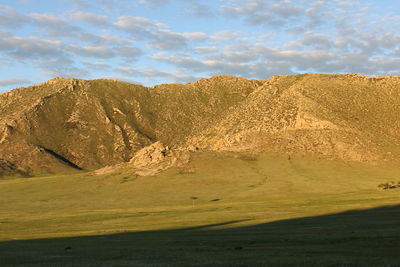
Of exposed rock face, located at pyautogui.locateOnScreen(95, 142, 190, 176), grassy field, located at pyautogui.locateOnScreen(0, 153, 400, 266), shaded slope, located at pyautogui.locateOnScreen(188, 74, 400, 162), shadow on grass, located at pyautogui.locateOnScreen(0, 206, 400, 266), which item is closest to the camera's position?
shadow on grass, located at pyautogui.locateOnScreen(0, 206, 400, 266)

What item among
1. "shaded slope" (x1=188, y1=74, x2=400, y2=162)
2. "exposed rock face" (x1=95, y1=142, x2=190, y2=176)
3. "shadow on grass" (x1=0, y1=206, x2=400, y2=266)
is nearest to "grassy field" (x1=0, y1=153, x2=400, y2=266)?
"shadow on grass" (x1=0, y1=206, x2=400, y2=266)

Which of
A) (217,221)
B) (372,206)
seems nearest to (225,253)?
(217,221)

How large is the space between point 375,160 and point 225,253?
128856 millimetres

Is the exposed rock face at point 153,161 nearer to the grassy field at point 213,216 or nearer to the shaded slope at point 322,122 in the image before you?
the grassy field at point 213,216

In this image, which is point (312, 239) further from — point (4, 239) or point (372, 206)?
point (372, 206)

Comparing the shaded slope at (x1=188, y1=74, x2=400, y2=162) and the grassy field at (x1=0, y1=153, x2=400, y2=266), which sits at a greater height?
the shaded slope at (x1=188, y1=74, x2=400, y2=162)

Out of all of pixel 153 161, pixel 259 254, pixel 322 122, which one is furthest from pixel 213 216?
pixel 322 122

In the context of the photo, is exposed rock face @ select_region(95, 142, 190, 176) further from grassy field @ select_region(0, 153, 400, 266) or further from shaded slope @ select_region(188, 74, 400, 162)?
shaded slope @ select_region(188, 74, 400, 162)

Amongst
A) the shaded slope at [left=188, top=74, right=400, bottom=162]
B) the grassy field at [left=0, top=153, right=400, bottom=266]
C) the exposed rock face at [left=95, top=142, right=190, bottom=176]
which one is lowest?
the grassy field at [left=0, top=153, right=400, bottom=266]

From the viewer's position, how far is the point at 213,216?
6844 centimetres

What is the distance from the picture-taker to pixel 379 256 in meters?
23.2

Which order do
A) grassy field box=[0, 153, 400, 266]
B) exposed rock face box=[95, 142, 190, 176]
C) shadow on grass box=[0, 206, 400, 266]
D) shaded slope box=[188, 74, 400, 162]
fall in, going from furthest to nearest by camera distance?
shaded slope box=[188, 74, 400, 162] → exposed rock face box=[95, 142, 190, 176] → grassy field box=[0, 153, 400, 266] → shadow on grass box=[0, 206, 400, 266]

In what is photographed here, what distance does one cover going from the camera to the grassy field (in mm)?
26719

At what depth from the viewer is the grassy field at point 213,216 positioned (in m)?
26.7
